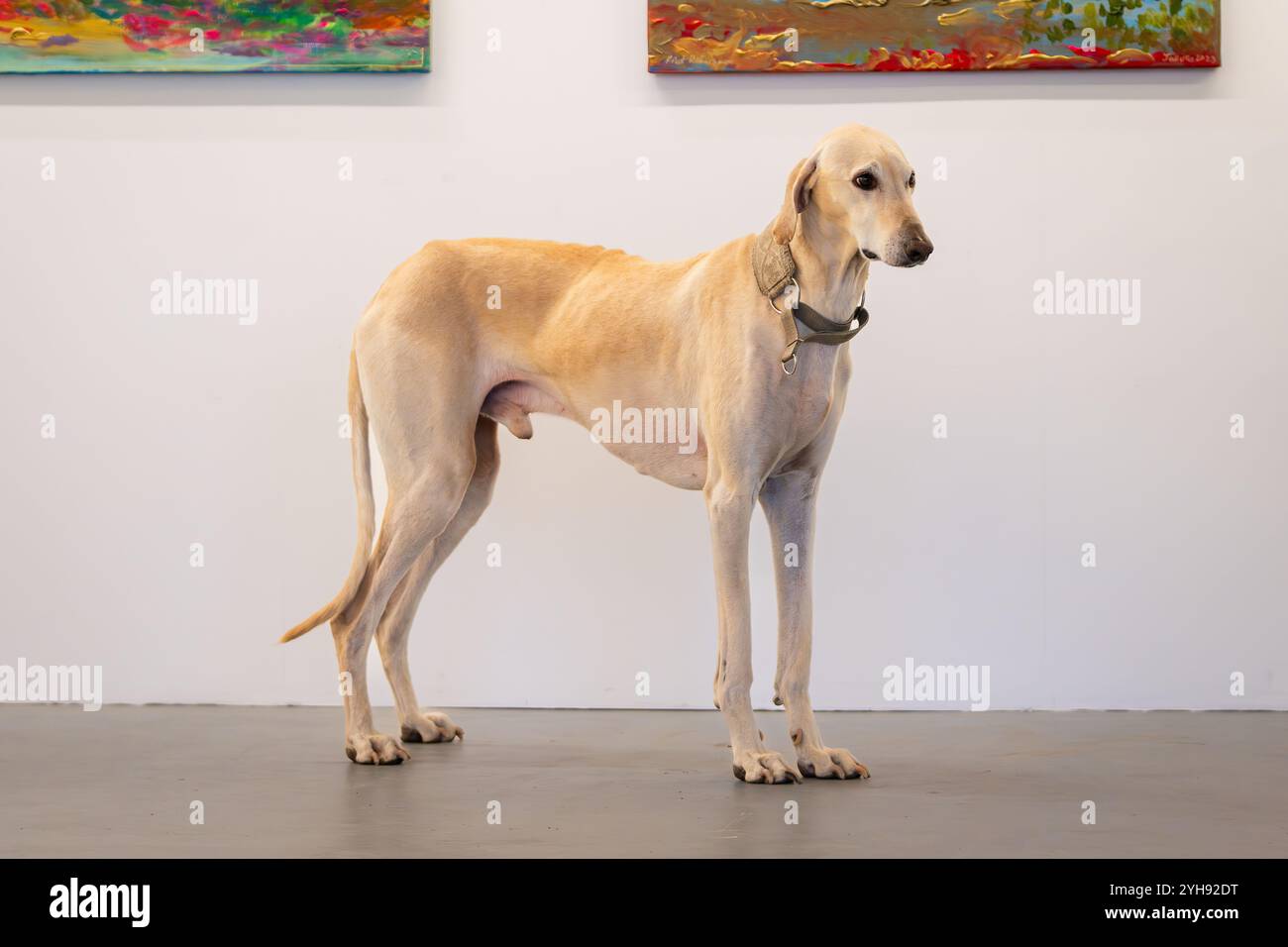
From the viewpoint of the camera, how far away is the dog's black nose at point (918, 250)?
12.4 feet

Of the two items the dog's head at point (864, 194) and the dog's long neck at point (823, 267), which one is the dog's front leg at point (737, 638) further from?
the dog's head at point (864, 194)

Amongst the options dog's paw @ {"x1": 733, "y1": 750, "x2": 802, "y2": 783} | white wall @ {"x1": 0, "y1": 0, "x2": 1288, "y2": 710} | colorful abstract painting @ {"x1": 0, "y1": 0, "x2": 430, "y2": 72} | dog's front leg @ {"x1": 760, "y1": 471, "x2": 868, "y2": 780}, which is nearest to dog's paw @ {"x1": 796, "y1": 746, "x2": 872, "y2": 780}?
dog's front leg @ {"x1": 760, "y1": 471, "x2": 868, "y2": 780}

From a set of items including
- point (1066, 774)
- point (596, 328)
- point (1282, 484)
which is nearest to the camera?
point (1066, 774)

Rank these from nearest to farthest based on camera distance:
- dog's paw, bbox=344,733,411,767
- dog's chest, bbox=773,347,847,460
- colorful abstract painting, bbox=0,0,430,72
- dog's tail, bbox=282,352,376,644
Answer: dog's chest, bbox=773,347,847,460, dog's paw, bbox=344,733,411,767, dog's tail, bbox=282,352,376,644, colorful abstract painting, bbox=0,0,430,72

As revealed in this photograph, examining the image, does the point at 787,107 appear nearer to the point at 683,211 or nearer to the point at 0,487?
the point at 683,211

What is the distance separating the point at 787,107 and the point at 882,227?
212cm

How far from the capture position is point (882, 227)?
12.8 feet

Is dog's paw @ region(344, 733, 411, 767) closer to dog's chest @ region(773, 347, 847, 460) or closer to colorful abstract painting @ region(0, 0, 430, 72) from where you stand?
dog's chest @ region(773, 347, 847, 460)

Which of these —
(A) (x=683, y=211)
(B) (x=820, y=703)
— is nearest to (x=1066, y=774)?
(B) (x=820, y=703)

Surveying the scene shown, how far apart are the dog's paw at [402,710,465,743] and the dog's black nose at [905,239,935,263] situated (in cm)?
246

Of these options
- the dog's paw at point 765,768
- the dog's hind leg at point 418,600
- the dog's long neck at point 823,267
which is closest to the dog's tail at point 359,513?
the dog's hind leg at point 418,600

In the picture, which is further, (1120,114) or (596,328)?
(1120,114)

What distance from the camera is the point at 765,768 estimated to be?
4086 mm

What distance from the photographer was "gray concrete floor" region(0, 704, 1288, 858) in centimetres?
333
